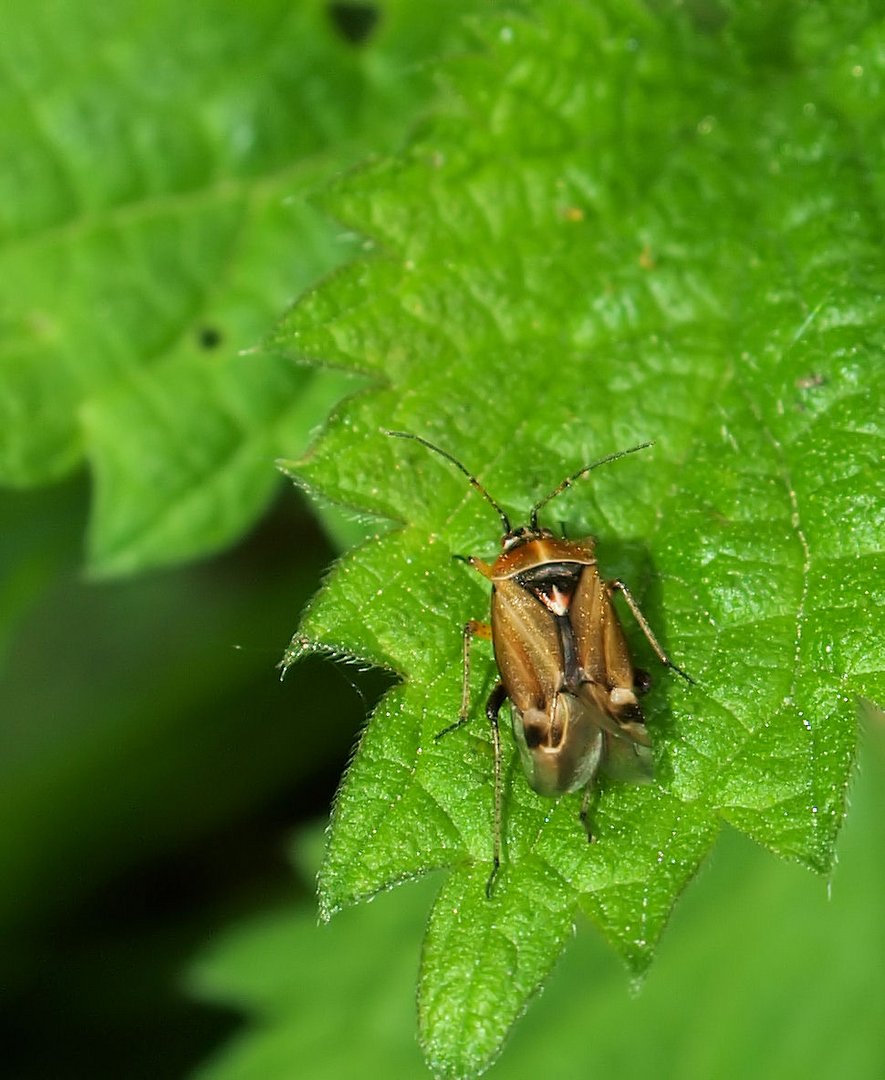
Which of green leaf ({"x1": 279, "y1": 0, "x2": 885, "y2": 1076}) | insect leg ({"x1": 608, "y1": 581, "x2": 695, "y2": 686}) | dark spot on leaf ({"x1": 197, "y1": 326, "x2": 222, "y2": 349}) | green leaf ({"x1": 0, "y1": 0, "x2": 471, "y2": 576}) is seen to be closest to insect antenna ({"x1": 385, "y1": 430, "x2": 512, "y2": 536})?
green leaf ({"x1": 279, "y1": 0, "x2": 885, "y2": 1076})

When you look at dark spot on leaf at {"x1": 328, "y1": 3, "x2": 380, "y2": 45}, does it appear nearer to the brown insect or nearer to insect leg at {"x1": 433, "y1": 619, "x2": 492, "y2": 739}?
the brown insect

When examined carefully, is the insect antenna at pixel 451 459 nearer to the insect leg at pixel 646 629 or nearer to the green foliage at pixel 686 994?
the insect leg at pixel 646 629

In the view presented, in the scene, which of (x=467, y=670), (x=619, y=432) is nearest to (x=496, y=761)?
(x=467, y=670)

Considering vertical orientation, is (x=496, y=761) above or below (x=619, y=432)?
below

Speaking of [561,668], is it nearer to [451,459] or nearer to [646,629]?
[646,629]

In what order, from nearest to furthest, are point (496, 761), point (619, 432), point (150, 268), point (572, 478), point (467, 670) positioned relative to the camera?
point (496, 761) < point (467, 670) < point (572, 478) < point (619, 432) < point (150, 268)

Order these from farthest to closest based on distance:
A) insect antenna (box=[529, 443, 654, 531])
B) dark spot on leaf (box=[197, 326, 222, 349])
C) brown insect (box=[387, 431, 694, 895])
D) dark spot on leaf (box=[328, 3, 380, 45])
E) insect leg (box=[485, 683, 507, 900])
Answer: dark spot on leaf (box=[328, 3, 380, 45]) < dark spot on leaf (box=[197, 326, 222, 349]) < insect antenna (box=[529, 443, 654, 531]) < brown insect (box=[387, 431, 694, 895]) < insect leg (box=[485, 683, 507, 900])
